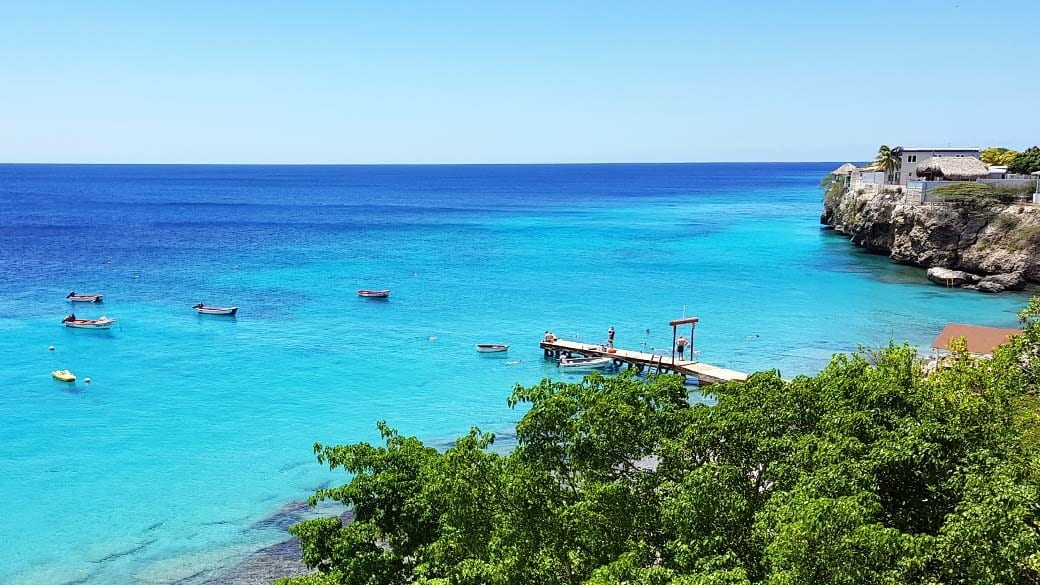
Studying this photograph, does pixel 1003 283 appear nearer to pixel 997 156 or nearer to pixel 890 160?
pixel 890 160

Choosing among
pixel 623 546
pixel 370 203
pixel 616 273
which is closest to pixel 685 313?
pixel 616 273

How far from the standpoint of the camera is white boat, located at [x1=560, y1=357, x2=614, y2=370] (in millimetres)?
40375

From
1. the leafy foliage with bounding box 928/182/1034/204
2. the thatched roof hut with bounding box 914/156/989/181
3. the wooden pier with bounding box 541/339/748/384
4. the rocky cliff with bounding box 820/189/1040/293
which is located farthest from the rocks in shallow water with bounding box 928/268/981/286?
the wooden pier with bounding box 541/339/748/384

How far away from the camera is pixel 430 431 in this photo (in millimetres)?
31766

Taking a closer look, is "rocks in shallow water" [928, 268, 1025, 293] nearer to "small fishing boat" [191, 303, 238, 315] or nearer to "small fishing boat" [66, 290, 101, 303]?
"small fishing boat" [191, 303, 238, 315]

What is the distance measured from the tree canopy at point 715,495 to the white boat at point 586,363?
23493 millimetres

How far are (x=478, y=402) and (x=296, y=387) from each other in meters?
9.33

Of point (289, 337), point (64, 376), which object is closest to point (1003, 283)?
point (289, 337)

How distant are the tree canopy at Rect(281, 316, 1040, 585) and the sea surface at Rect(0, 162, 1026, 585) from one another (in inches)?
420

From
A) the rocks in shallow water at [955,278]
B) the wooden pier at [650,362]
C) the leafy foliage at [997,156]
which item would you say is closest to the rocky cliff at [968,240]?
the rocks in shallow water at [955,278]

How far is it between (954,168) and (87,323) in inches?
2747

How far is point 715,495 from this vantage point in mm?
12672

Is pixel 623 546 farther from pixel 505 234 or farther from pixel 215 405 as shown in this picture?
pixel 505 234

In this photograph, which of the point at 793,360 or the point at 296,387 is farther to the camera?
the point at 793,360
